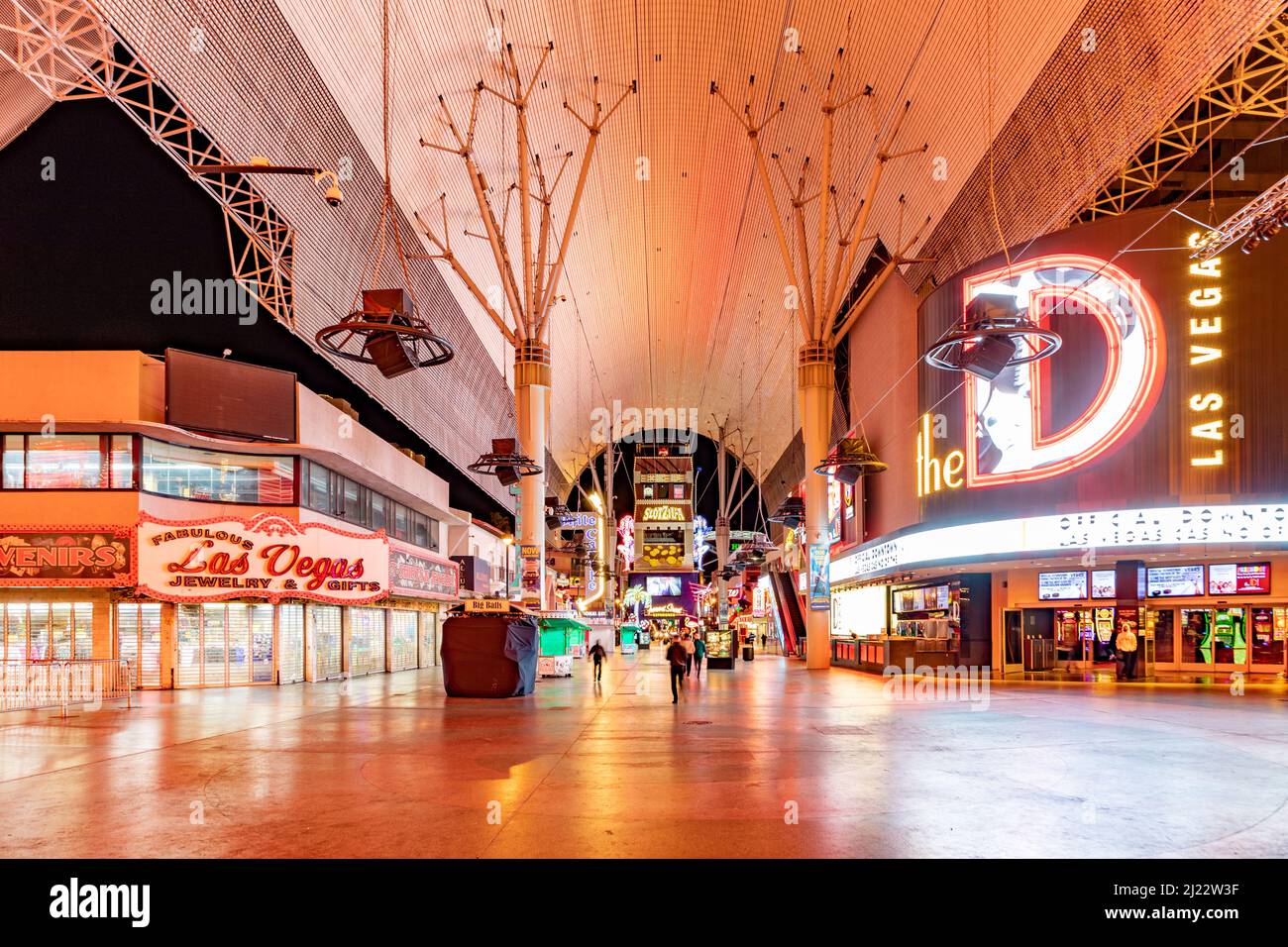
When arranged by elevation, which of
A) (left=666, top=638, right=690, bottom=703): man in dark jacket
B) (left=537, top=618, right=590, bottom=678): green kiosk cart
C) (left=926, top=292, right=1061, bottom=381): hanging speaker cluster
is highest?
(left=926, top=292, right=1061, bottom=381): hanging speaker cluster

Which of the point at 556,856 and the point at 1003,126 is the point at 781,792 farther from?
the point at 1003,126

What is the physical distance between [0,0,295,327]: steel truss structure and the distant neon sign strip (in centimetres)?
1943

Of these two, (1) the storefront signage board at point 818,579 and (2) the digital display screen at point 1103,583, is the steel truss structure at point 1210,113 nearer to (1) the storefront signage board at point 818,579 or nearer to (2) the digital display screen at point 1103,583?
(2) the digital display screen at point 1103,583

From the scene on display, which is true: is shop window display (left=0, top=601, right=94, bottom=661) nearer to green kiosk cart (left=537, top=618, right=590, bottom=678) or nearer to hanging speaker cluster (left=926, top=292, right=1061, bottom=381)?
green kiosk cart (left=537, top=618, right=590, bottom=678)

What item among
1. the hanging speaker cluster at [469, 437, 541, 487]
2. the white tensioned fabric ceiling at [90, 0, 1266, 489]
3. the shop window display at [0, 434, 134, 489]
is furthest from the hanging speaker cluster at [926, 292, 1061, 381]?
the shop window display at [0, 434, 134, 489]

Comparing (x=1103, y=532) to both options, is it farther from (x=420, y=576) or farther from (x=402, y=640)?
(x=402, y=640)

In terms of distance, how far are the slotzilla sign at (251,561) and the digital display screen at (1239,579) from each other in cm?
2313

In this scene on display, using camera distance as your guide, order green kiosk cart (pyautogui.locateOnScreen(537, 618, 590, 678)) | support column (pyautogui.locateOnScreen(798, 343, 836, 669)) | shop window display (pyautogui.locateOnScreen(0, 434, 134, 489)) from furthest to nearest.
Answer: support column (pyautogui.locateOnScreen(798, 343, 836, 669)), green kiosk cart (pyautogui.locateOnScreen(537, 618, 590, 678)), shop window display (pyautogui.locateOnScreen(0, 434, 134, 489))

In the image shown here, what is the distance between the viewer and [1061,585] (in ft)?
87.0

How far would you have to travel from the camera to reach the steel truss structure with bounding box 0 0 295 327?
58.6 ft

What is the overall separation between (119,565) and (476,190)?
49.0 feet

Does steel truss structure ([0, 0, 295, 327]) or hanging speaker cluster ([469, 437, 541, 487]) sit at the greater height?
steel truss structure ([0, 0, 295, 327])

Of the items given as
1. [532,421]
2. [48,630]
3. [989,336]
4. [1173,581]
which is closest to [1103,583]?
[1173,581]

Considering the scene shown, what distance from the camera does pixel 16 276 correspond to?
26500 mm
